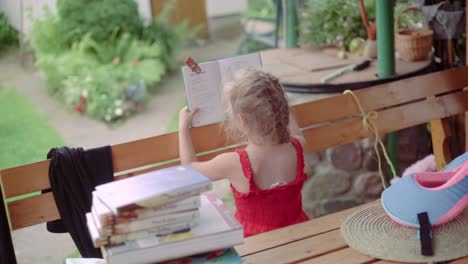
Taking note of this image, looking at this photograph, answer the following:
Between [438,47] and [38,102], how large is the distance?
4.53m

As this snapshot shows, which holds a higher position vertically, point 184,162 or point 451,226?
point 184,162

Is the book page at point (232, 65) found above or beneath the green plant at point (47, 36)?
above

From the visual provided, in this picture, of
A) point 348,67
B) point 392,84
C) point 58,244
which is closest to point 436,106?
point 392,84

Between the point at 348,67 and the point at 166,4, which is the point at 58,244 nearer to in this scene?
the point at 348,67

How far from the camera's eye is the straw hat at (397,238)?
225 centimetres

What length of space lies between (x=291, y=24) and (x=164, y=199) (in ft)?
11.0

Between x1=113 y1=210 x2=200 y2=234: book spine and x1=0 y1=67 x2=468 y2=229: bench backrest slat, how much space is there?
2.41ft

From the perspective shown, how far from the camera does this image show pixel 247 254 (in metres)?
2.40

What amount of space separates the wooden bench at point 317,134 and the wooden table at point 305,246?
44 millimetres

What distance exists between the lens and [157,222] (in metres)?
2.04

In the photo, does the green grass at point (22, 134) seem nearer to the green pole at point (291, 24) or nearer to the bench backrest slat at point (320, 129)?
the green pole at point (291, 24)

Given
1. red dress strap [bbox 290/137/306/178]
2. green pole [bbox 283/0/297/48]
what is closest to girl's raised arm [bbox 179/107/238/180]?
red dress strap [bbox 290/137/306/178]

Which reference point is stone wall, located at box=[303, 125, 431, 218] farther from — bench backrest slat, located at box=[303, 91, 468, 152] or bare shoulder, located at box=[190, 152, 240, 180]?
bare shoulder, located at box=[190, 152, 240, 180]

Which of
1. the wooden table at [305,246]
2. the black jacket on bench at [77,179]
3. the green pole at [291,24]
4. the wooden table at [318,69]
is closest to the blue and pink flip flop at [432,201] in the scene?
the wooden table at [305,246]
